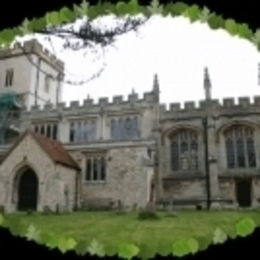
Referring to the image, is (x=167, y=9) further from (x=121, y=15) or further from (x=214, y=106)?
(x=214, y=106)

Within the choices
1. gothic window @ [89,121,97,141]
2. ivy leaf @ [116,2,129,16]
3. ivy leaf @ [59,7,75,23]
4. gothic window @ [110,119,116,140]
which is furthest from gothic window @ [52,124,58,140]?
ivy leaf @ [116,2,129,16]

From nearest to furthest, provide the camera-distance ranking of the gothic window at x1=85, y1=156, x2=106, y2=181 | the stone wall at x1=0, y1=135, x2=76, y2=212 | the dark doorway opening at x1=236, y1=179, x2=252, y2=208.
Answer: the stone wall at x1=0, y1=135, x2=76, y2=212 → the gothic window at x1=85, y1=156, x2=106, y2=181 → the dark doorway opening at x1=236, y1=179, x2=252, y2=208

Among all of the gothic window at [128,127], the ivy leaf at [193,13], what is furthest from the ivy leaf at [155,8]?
the gothic window at [128,127]

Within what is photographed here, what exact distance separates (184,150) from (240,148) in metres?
3.27

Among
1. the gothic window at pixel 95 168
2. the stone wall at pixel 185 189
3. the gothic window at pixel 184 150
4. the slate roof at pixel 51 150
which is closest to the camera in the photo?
the slate roof at pixel 51 150

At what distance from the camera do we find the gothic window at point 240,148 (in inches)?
855

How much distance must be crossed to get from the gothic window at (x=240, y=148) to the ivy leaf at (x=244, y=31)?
20.9 metres

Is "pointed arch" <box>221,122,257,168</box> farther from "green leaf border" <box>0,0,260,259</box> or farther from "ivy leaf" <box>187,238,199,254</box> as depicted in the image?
"ivy leaf" <box>187,238,199,254</box>

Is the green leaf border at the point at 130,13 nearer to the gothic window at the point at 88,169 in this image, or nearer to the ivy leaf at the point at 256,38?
the ivy leaf at the point at 256,38

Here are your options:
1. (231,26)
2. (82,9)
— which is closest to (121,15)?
(82,9)

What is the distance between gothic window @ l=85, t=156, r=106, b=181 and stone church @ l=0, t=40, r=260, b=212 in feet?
0.17

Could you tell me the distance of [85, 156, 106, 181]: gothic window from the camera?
18.3m

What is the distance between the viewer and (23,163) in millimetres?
16547

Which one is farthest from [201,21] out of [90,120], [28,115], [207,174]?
[28,115]
